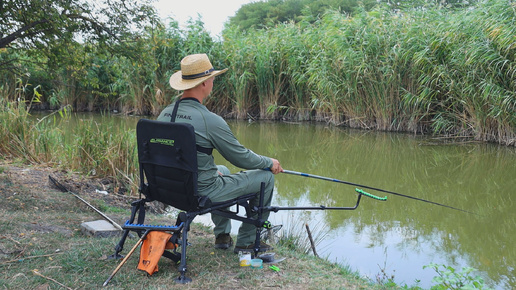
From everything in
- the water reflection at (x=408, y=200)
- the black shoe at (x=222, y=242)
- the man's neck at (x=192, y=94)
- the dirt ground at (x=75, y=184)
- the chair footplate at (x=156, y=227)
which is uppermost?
the man's neck at (x=192, y=94)

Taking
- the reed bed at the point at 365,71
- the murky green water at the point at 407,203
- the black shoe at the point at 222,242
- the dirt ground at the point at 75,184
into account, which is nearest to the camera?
the black shoe at the point at 222,242

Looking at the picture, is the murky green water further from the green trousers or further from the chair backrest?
the chair backrest

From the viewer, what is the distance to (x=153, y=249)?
296 centimetres

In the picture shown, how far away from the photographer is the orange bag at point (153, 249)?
9.60 feet

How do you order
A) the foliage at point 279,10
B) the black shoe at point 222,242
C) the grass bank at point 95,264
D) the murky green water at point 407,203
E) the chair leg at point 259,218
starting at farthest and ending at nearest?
the foliage at point 279,10, the murky green water at point 407,203, the black shoe at point 222,242, the chair leg at point 259,218, the grass bank at point 95,264

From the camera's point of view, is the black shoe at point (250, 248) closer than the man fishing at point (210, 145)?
No

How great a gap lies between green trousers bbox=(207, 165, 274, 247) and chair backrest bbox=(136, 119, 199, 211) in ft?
0.62

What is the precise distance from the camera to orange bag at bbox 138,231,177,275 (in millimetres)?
2926

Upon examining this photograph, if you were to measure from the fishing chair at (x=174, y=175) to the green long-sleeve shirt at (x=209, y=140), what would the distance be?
116 millimetres

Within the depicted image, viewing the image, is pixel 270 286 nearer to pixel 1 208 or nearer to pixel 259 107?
pixel 1 208

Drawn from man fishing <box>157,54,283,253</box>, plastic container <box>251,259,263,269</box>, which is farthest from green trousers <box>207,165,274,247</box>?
plastic container <box>251,259,263,269</box>

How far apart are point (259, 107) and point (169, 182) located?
1240cm

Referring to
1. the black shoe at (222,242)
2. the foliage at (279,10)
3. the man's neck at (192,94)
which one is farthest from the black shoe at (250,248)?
the foliage at (279,10)

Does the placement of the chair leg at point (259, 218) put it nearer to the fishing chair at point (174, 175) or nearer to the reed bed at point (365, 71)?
the fishing chair at point (174, 175)
